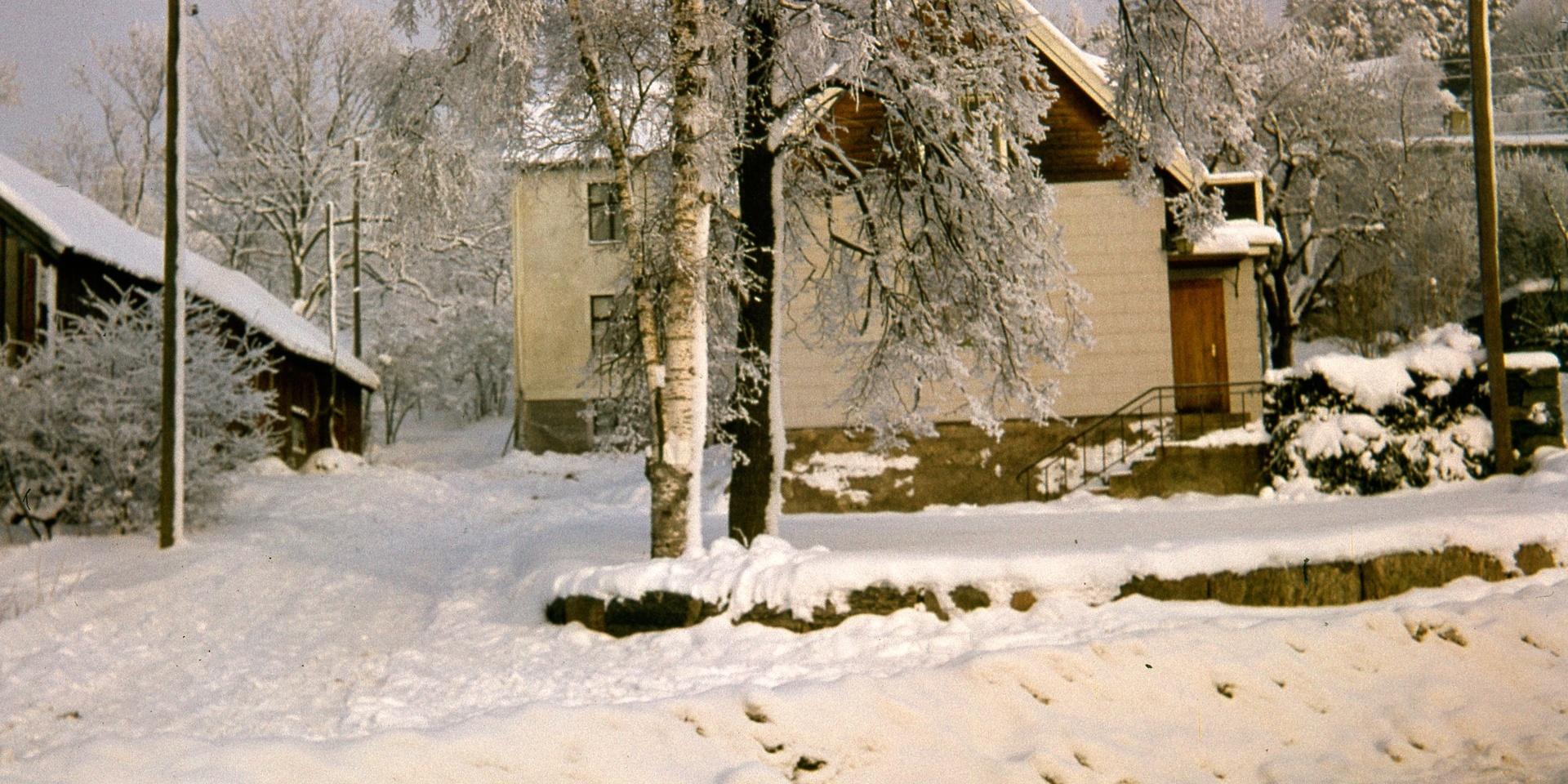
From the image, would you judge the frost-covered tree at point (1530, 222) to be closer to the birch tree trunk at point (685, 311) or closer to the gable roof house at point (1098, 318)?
the gable roof house at point (1098, 318)

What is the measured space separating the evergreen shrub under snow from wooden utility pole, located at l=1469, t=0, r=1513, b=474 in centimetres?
59

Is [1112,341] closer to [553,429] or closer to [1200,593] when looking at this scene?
[1200,593]

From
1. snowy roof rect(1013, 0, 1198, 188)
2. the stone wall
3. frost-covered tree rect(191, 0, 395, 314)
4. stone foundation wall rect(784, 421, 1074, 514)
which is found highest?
frost-covered tree rect(191, 0, 395, 314)

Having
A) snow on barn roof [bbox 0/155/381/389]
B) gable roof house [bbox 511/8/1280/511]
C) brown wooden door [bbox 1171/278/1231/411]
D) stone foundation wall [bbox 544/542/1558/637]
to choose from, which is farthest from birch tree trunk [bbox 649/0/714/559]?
brown wooden door [bbox 1171/278/1231/411]

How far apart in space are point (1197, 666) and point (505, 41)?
23.6 ft

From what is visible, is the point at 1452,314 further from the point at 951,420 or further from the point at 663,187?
the point at 663,187

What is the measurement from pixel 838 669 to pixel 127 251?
20512mm

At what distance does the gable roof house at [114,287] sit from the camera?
65.8 ft

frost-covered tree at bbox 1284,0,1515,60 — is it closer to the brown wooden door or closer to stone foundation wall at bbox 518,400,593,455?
the brown wooden door

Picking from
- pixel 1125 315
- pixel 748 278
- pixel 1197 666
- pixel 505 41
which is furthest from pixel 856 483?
pixel 1197 666

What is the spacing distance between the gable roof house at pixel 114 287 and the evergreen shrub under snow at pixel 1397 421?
15.3 metres

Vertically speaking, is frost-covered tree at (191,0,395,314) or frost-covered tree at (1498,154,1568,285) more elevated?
frost-covered tree at (191,0,395,314)

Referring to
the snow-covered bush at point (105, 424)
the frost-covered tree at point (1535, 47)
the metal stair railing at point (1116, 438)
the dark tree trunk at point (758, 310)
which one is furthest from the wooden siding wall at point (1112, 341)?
the frost-covered tree at point (1535, 47)

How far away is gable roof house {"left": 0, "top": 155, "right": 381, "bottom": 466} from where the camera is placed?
20047mm
